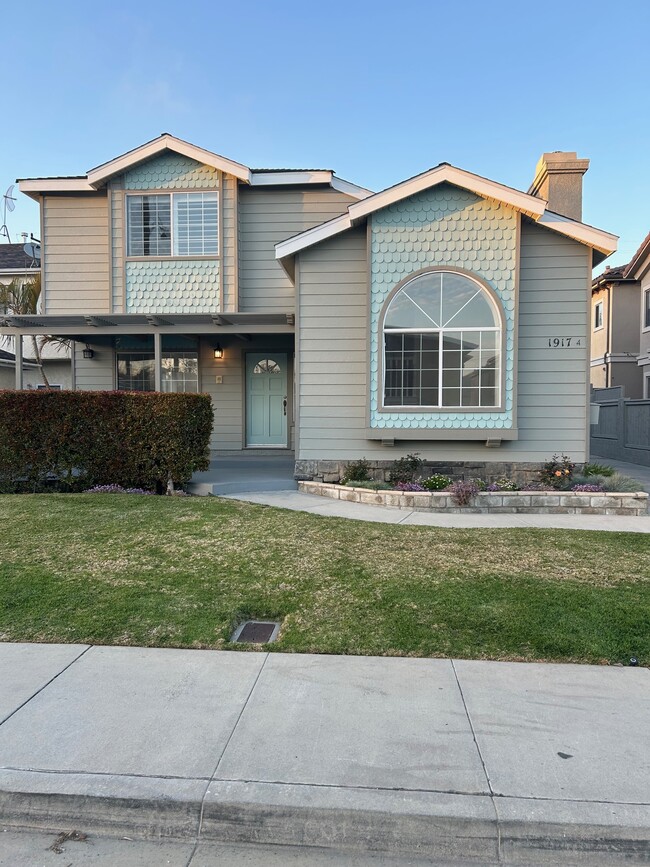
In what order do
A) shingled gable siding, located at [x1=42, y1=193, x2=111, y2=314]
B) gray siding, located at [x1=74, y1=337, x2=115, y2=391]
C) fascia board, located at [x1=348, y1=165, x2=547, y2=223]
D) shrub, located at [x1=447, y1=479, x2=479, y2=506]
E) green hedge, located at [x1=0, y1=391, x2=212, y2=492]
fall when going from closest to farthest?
shrub, located at [x1=447, y1=479, x2=479, y2=506], green hedge, located at [x1=0, y1=391, x2=212, y2=492], fascia board, located at [x1=348, y1=165, x2=547, y2=223], shingled gable siding, located at [x1=42, y1=193, x2=111, y2=314], gray siding, located at [x1=74, y1=337, x2=115, y2=391]

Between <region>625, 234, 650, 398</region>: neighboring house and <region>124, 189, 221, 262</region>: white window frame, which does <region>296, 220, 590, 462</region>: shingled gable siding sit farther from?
<region>625, 234, 650, 398</region>: neighboring house

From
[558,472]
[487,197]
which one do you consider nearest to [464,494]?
[558,472]

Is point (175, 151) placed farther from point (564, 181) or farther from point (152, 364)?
point (564, 181)

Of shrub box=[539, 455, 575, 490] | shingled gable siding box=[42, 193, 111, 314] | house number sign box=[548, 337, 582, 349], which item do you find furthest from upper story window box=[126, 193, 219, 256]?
shrub box=[539, 455, 575, 490]

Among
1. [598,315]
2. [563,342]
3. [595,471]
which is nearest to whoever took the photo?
[563,342]

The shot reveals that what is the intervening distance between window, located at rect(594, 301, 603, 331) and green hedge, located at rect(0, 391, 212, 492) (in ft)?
71.3

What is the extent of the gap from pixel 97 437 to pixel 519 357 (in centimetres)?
708

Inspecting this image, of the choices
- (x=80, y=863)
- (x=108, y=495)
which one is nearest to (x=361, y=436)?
(x=108, y=495)

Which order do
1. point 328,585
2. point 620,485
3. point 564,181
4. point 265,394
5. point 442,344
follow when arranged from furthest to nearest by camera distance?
point 265,394, point 564,181, point 442,344, point 620,485, point 328,585

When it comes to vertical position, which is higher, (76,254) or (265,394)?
(76,254)

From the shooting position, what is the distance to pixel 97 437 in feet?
28.8

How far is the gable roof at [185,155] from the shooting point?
11.8 metres

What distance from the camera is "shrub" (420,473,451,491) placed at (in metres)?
8.77

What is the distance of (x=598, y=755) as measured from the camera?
8.88 feet
